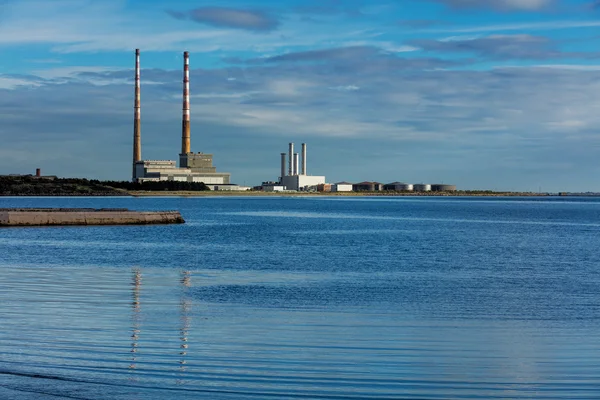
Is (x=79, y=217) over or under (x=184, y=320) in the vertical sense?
over

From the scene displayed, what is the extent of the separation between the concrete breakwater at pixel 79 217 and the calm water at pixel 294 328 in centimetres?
3082

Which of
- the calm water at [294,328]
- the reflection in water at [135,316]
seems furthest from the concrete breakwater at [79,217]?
the reflection in water at [135,316]

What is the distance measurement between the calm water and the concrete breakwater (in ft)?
101

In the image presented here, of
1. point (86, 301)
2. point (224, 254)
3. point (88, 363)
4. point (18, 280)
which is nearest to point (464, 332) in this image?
point (88, 363)

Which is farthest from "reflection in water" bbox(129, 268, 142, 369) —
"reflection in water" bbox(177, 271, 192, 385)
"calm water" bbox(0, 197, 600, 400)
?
"reflection in water" bbox(177, 271, 192, 385)

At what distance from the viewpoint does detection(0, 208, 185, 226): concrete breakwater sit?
68.8 meters

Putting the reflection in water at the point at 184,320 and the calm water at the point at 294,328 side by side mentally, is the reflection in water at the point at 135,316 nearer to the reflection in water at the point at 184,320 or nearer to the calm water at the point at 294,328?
the calm water at the point at 294,328

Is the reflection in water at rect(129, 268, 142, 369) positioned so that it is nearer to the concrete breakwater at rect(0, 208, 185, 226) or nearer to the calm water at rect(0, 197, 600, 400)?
the calm water at rect(0, 197, 600, 400)

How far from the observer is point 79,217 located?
237ft

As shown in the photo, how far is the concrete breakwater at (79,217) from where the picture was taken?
68.8 metres

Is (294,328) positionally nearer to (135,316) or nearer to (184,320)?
(184,320)

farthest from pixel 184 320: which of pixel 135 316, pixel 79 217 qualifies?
pixel 79 217

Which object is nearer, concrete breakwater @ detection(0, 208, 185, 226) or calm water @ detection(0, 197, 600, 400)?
calm water @ detection(0, 197, 600, 400)

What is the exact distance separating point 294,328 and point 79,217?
57.8m
